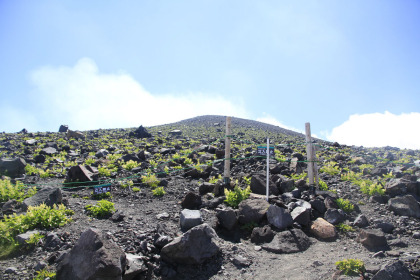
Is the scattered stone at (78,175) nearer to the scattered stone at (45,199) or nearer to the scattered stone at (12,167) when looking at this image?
the scattered stone at (45,199)

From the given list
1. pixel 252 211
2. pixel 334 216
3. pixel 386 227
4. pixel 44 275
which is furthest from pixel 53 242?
pixel 386 227

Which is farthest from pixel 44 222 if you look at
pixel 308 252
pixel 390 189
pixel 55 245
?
pixel 390 189

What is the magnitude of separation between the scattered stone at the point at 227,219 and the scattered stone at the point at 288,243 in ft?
3.80

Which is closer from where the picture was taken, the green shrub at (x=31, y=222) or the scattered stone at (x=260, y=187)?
the green shrub at (x=31, y=222)

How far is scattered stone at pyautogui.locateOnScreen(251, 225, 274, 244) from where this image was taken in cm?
746

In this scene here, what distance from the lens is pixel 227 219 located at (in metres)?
8.02

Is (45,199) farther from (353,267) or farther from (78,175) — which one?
(353,267)

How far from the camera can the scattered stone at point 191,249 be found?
20.3ft

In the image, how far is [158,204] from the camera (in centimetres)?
1000

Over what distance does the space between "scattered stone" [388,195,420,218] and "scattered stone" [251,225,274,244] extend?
4.52 m

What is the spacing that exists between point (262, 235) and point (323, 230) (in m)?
1.87

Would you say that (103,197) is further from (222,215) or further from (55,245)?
(222,215)

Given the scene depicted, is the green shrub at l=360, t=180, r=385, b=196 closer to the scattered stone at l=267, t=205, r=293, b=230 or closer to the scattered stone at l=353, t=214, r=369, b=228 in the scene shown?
the scattered stone at l=353, t=214, r=369, b=228

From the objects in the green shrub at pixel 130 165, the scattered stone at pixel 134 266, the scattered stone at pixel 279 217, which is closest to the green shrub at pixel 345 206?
the scattered stone at pixel 279 217
